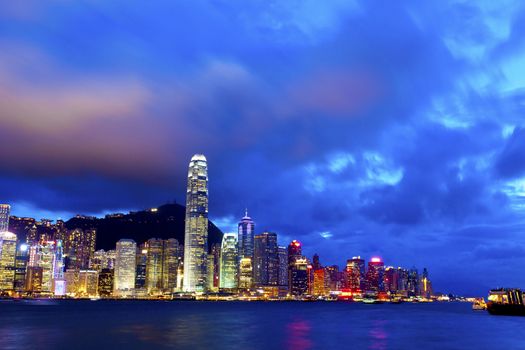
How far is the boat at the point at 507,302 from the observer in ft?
551

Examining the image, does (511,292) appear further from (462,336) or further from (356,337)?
(356,337)

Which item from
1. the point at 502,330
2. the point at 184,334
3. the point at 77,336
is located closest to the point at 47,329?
the point at 77,336

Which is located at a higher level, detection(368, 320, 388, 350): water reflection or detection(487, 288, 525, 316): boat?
detection(487, 288, 525, 316): boat

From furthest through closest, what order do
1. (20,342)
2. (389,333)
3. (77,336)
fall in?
(389,333) → (77,336) → (20,342)

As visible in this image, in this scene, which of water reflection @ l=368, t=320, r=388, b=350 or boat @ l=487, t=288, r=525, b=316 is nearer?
water reflection @ l=368, t=320, r=388, b=350

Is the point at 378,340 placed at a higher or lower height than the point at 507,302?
lower

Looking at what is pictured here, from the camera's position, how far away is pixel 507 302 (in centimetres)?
17550

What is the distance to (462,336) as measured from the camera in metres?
103

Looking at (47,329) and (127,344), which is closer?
(127,344)

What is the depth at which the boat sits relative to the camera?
16788cm

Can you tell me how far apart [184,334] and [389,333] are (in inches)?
1691

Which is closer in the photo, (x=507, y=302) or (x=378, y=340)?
(x=378, y=340)

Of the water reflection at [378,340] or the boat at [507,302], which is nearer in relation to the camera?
the water reflection at [378,340]

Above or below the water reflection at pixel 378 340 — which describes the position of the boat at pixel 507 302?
above
